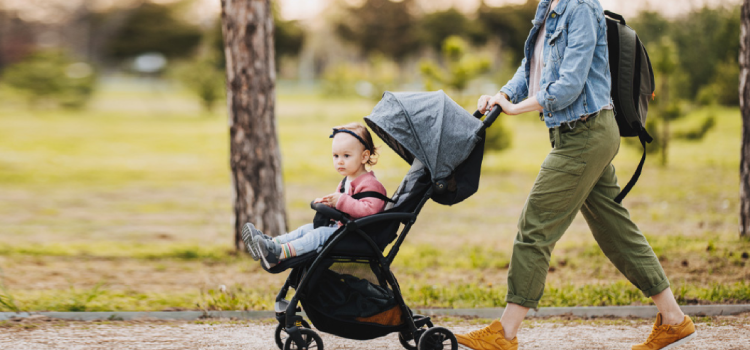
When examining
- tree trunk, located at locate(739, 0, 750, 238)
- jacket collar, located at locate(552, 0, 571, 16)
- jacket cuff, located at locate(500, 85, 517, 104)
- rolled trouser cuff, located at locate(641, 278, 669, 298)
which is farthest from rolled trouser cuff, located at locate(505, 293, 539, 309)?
tree trunk, located at locate(739, 0, 750, 238)

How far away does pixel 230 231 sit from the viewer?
7785 mm

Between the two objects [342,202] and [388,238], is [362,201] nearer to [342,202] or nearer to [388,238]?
[342,202]

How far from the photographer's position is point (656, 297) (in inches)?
132

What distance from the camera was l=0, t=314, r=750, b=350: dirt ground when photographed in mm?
3611

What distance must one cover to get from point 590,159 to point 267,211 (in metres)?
3.27

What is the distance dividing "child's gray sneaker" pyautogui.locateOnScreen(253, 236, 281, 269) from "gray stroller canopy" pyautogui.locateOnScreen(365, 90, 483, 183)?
2.42 feet

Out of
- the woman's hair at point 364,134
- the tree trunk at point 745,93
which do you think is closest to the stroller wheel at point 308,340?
the woman's hair at point 364,134

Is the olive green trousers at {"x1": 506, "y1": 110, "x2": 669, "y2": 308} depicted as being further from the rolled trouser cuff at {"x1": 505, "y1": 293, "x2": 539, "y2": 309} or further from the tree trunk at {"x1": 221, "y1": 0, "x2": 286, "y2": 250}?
the tree trunk at {"x1": 221, "y1": 0, "x2": 286, "y2": 250}

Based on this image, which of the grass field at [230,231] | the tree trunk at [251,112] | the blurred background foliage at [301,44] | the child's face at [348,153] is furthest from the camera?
the blurred background foliage at [301,44]

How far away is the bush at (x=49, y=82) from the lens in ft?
96.5

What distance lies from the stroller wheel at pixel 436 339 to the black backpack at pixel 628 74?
117 centimetres

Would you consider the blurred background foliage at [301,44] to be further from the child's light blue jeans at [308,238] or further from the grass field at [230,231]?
the child's light blue jeans at [308,238]

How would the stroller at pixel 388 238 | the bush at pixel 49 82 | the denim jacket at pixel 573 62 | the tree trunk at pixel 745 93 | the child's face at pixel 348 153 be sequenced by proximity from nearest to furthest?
the denim jacket at pixel 573 62 → the stroller at pixel 388 238 → the child's face at pixel 348 153 → the tree trunk at pixel 745 93 → the bush at pixel 49 82

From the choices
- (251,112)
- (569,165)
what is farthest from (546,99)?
(251,112)
